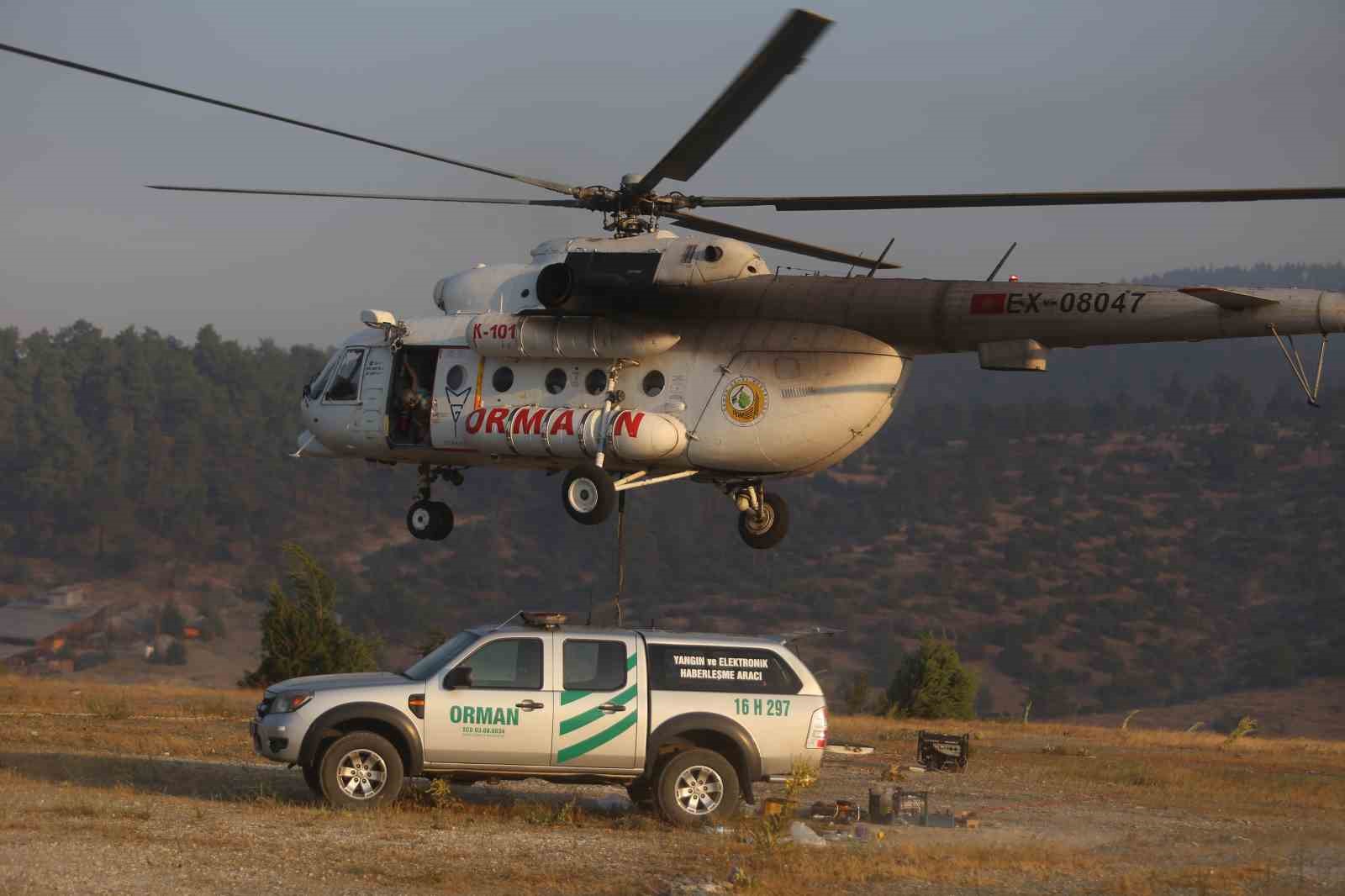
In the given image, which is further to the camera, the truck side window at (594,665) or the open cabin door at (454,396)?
the open cabin door at (454,396)

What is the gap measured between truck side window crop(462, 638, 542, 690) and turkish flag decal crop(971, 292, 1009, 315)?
22.6ft

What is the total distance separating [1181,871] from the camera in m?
12.2

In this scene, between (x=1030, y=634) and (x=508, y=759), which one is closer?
(x=508, y=759)

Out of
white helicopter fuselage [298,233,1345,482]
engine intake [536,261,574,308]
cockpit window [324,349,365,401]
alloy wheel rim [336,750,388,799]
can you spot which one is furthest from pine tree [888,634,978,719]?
alloy wheel rim [336,750,388,799]

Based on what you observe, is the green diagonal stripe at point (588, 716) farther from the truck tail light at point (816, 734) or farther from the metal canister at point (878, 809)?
the metal canister at point (878, 809)

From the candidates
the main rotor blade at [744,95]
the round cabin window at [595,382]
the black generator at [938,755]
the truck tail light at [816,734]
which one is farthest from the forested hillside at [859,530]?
the truck tail light at [816,734]

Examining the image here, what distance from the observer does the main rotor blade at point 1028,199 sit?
14.1m

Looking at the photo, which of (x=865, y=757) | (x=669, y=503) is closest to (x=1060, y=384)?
(x=669, y=503)

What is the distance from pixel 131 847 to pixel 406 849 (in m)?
1.89

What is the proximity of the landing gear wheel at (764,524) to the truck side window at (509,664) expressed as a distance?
24.1 ft

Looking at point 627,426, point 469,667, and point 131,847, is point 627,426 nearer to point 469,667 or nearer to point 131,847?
point 469,667

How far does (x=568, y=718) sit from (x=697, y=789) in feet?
4.04

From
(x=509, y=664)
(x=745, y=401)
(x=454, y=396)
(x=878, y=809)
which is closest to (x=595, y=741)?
(x=509, y=664)

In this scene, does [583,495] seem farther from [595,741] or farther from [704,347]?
[595,741]
